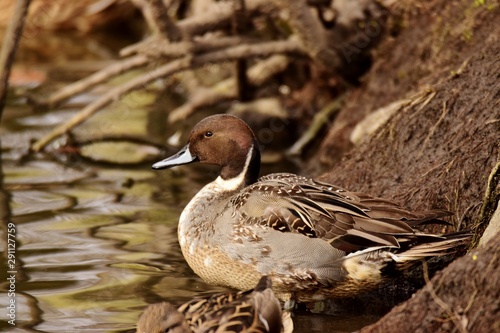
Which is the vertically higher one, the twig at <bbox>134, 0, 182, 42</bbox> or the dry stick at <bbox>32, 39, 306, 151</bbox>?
the twig at <bbox>134, 0, 182, 42</bbox>

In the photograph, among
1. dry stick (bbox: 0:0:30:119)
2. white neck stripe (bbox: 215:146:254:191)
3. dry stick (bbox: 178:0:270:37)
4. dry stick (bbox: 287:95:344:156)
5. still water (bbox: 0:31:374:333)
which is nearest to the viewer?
still water (bbox: 0:31:374:333)

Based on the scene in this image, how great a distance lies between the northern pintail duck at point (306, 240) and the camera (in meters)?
5.05

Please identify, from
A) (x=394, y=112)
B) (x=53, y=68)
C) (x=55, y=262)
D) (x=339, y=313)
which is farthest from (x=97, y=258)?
(x=53, y=68)

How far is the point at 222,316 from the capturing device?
4418 millimetres

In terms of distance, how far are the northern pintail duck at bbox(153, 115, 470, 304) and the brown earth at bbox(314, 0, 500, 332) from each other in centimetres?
48

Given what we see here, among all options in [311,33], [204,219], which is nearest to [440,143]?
[204,219]

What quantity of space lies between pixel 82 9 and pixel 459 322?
38.8ft

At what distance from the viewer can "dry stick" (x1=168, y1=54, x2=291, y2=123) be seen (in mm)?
9609

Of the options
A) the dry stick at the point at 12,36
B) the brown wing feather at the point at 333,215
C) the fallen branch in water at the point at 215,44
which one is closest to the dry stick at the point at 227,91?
the fallen branch in water at the point at 215,44

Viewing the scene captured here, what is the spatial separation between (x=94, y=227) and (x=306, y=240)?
2399 mm

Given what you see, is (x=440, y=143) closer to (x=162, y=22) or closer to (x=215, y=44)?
(x=162, y=22)

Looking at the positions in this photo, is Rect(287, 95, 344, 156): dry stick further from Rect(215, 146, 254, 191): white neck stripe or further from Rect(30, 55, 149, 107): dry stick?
Rect(215, 146, 254, 191): white neck stripe

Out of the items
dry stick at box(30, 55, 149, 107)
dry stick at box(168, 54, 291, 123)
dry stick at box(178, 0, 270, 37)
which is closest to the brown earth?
dry stick at box(178, 0, 270, 37)

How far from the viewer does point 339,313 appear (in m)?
5.38
